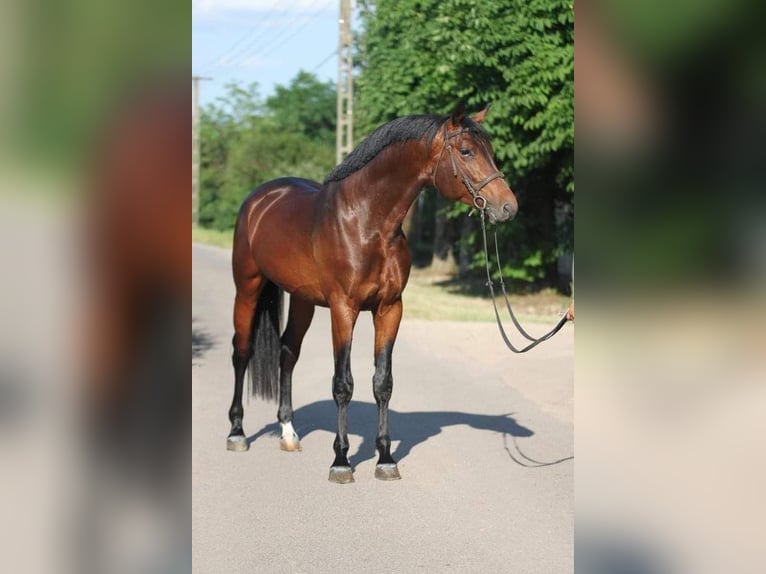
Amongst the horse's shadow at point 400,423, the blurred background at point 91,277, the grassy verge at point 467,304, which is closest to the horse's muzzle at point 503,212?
the horse's shadow at point 400,423

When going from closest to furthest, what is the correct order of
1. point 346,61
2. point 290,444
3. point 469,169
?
point 469,169, point 290,444, point 346,61

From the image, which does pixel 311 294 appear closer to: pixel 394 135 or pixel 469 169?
pixel 394 135

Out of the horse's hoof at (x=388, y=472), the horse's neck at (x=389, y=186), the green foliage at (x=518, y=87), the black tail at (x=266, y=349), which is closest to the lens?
the horse's neck at (x=389, y=186)

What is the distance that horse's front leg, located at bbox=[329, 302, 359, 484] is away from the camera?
22.2 ft

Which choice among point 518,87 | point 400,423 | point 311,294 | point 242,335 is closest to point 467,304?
point 518,87

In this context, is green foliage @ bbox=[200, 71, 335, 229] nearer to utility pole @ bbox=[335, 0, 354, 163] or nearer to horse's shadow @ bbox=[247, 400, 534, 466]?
utility pole @ bbox=[335, 0, 354, 163]

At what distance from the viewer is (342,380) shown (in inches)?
273

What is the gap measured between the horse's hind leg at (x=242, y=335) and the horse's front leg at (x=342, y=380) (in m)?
1.33

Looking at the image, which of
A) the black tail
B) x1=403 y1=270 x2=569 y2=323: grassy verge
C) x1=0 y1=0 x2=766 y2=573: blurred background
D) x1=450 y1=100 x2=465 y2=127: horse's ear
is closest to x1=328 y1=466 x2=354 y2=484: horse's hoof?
the black tail

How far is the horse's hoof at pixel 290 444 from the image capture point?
7793 mm

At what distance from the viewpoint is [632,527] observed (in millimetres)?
1743

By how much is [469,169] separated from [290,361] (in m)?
2.68

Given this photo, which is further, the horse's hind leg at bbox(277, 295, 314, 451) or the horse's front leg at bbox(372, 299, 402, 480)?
the horse's hind leg at bbox(277, 295, 314, 451)

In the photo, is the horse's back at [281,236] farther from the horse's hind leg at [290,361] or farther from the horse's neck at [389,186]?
the horse's neck at [389,186]
